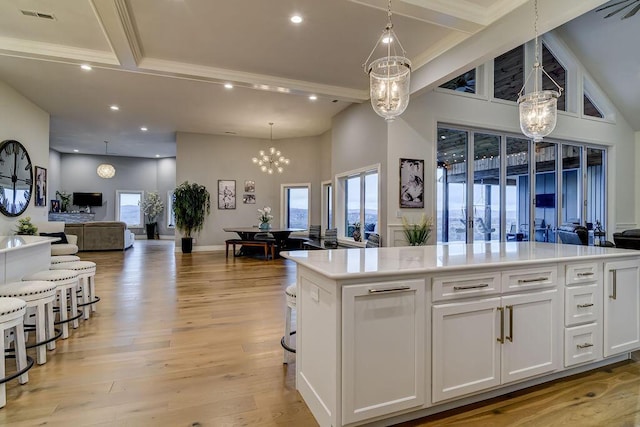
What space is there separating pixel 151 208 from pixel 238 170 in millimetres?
5515

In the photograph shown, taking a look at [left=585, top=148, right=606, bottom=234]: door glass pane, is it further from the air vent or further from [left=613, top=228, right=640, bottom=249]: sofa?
the air vent

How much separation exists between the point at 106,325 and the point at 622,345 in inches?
186

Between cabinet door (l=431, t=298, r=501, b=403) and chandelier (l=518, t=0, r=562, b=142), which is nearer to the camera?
cabinet door (l=431, t=298, r=501, b=403)

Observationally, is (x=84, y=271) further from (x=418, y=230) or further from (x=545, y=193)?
(x=545, y=193)

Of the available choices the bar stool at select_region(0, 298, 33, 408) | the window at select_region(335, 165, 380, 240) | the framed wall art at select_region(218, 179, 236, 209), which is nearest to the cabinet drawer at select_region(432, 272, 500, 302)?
the bar stool at select_region(0, 298, 33, 408)

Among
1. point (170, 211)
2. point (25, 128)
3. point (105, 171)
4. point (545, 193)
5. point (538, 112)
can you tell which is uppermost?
point (25, 128)

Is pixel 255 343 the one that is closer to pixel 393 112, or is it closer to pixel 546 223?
pixel 393 112

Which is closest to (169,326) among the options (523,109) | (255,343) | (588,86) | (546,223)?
(255,343)

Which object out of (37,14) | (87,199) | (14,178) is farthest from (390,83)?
(87,199)

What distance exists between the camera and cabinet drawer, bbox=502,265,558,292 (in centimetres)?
212

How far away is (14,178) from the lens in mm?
6223

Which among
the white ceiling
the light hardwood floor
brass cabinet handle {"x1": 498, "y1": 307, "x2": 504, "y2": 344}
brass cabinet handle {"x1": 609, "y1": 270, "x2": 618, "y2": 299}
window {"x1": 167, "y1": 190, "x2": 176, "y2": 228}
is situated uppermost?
the white ceiling

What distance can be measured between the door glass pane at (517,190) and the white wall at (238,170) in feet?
15.8

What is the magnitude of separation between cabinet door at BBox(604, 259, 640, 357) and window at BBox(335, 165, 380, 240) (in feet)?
12.2
